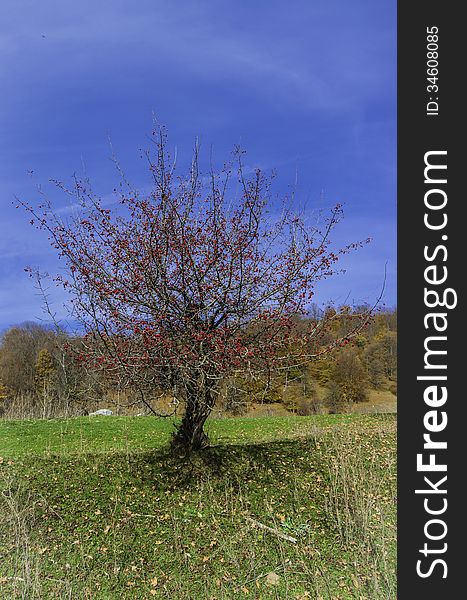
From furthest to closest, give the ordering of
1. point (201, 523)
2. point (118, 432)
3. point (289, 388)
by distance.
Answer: point (289, 388), point (118, 432), point (201, 523)

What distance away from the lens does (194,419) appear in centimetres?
721

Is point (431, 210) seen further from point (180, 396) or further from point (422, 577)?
point (180, 396)

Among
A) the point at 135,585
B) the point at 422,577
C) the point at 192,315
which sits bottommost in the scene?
the point at 135,585

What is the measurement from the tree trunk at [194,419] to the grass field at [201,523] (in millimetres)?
222

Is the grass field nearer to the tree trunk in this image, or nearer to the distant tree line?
the tree trunk

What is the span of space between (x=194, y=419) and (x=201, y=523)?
5.34 feet

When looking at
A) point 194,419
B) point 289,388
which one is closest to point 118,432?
point 194,419

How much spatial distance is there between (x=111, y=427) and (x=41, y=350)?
21.6 meters

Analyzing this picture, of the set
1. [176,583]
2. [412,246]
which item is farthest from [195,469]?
[412,246]

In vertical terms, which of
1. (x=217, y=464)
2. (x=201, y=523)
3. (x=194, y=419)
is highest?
(x=194, y=419)

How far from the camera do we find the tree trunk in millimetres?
6699

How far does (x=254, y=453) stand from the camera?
26.4 ft

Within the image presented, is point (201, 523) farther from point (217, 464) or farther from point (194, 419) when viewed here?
point (194, 419)

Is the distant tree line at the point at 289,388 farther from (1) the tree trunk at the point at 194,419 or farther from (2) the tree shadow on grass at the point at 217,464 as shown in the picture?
(1) the tree trunk at the point at 194,419
